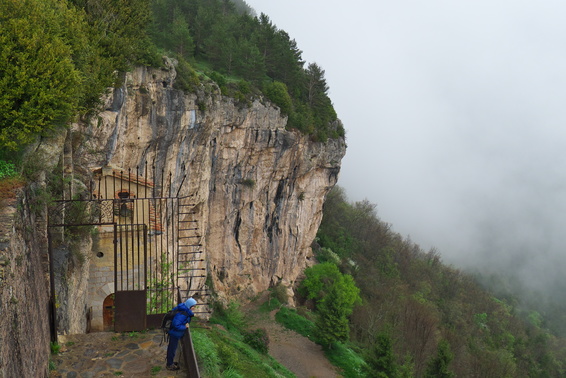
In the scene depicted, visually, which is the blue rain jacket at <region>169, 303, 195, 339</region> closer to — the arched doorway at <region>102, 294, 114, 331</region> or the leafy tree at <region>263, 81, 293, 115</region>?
the arched doorway at <region>102, 294, 114, 331</region>

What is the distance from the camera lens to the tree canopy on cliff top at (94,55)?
817 cm

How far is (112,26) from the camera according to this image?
1559cm

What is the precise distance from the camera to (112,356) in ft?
28.3

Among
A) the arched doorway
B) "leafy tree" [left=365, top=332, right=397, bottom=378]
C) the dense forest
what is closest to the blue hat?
the arched doorway

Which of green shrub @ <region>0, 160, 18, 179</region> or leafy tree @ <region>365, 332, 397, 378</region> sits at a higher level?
green shrub @ <region>0, 160, 18, 179</region>

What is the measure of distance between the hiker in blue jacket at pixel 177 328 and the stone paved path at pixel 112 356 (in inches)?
10.4

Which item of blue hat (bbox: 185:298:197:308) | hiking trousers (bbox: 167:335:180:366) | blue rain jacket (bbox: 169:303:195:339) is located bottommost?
hiking trousers (bbox: 167:335:180:366)

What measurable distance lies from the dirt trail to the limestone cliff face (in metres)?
3.18

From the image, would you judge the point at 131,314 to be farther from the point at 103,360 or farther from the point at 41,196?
the point at 41,196

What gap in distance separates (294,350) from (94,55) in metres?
22.7

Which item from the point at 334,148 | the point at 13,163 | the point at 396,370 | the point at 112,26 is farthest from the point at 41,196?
the point at 334,148

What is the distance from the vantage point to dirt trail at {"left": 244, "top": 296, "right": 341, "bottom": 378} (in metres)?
26.9

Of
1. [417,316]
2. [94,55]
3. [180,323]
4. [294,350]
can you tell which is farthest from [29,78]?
[417,316]

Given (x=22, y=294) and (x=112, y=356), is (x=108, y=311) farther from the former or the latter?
(x=22, y=294)
